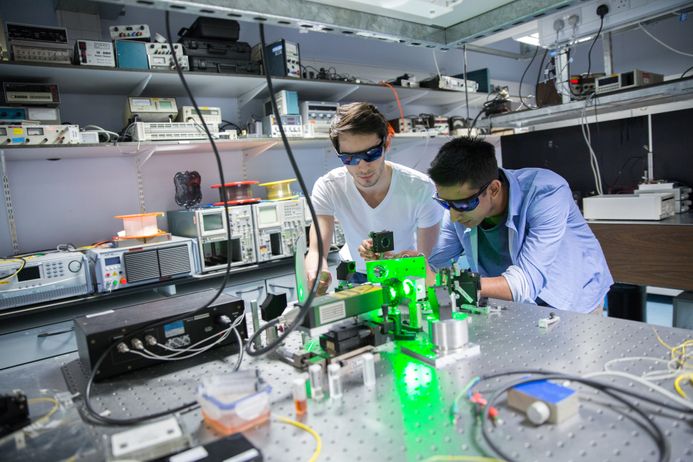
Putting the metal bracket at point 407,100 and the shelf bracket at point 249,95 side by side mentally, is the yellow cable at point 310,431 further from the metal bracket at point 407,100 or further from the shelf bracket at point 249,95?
the metal bracket at point 407,100

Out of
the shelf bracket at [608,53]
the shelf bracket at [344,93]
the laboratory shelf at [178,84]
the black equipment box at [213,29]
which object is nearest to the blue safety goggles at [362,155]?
the laboratory shelf at [178,84]

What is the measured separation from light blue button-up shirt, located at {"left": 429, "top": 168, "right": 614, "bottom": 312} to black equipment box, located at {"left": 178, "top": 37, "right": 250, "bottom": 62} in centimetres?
207

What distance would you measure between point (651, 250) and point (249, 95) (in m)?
2.82

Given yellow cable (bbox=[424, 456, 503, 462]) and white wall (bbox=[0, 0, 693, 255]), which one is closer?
yellow cable (bbox=[424, 456, 503, 462])

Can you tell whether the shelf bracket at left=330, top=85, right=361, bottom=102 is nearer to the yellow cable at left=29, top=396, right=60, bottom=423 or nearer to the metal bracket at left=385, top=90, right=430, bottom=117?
the metal bracket at left=385, top=90, right=430, bottom=117

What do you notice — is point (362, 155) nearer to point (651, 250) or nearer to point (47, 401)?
point (47, 401)

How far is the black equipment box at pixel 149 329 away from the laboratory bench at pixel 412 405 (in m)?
0.04

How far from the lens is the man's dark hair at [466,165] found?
139 centimetres

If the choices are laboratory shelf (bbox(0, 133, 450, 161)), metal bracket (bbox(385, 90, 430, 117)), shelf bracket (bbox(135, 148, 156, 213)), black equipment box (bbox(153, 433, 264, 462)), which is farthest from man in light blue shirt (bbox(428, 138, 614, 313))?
metal bracket (bbox(385, 90, 430, 117))

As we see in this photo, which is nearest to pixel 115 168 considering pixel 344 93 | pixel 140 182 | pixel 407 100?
pixel 140 182

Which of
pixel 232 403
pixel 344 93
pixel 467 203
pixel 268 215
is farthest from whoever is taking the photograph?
pixel 344 93

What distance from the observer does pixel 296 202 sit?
10.00 feet

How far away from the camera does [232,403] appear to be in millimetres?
709

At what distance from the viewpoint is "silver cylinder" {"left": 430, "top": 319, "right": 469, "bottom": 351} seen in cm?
92
